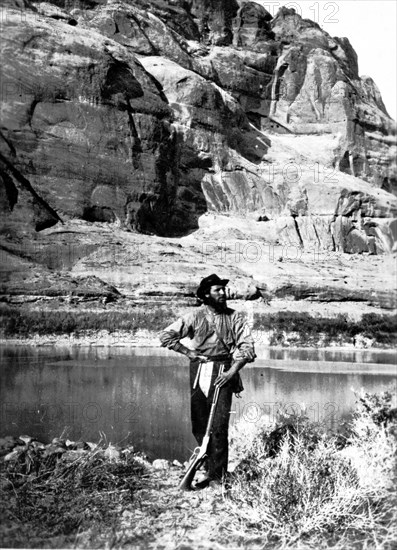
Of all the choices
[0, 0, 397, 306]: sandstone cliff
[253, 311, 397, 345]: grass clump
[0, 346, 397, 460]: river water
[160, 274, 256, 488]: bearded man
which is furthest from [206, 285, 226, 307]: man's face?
[0, 0, 397, 306]: sandstone cliff

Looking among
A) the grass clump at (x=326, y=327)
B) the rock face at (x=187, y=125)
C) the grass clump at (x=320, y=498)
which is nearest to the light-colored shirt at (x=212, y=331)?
the grass clump at (x=320, y=498)

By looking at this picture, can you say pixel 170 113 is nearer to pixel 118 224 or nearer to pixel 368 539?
pixel 118 224

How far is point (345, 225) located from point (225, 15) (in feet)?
132

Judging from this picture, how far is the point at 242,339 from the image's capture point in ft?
19.4

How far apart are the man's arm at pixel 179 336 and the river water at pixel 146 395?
1.53 m

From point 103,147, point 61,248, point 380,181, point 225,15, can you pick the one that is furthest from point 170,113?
point 225,15

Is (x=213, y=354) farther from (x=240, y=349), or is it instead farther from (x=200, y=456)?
(x=200, y=456)

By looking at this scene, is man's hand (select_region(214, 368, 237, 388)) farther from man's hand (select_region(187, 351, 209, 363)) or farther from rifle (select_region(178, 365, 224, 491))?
man's hand (select_region(187, 351, 209, 363))

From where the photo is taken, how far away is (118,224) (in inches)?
1257

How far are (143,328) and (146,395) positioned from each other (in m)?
5.72

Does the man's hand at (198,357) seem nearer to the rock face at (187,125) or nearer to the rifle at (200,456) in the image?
the rifle at (200,456)

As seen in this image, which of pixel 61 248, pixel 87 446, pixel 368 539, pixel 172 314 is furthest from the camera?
pixel 61 248

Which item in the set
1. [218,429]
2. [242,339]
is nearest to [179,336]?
[242,339]

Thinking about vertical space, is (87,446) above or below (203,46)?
below
